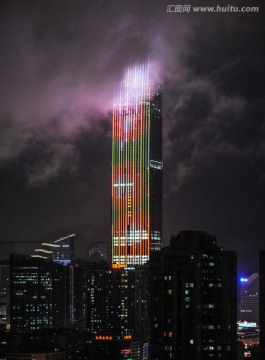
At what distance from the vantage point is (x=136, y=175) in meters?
21.0

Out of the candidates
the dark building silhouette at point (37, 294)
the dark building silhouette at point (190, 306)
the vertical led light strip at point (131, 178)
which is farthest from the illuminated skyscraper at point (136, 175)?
the dark building silhouette at point (190, 306)

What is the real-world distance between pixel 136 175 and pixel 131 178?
0.69 ft

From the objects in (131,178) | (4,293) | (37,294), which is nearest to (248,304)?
(131,178)

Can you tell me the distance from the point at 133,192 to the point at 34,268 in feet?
8.84

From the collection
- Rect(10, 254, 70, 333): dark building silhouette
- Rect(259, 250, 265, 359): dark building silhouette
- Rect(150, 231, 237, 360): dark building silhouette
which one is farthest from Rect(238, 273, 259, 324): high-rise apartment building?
Rect(150, 231, 237, 360): dark building silhouette

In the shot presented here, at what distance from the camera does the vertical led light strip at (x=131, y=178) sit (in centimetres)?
1797

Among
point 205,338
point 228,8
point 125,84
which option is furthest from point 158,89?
point 205,338

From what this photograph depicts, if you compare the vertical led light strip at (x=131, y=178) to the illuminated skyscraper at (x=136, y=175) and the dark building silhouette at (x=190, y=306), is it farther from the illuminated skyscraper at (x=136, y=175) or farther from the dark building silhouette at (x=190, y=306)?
the dark building silhouette at (x=190, y=306)

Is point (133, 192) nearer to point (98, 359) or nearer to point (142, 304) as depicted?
point (142, 304)

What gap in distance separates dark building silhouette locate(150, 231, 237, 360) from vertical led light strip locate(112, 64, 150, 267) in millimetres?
4559

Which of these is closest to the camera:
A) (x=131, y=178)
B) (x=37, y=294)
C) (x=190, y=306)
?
(x=190, y=306)

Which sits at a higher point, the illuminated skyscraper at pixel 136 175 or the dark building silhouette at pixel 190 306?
the illuminated skyscraper at pixel 136 175

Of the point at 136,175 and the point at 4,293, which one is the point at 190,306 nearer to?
the point at 136,175

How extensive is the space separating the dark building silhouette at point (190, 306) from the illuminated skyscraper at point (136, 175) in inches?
163
